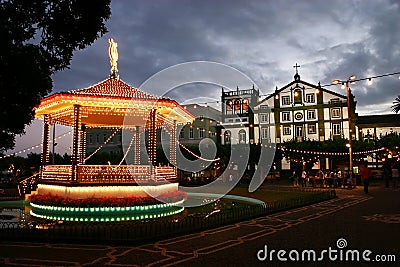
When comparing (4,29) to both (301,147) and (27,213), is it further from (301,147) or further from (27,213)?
(301,147)

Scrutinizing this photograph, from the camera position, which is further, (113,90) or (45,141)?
(45,141)

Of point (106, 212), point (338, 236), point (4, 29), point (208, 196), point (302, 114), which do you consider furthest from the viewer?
point (302, 114)

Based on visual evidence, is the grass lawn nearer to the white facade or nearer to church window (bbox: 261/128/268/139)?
the white facade

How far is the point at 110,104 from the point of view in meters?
16.1

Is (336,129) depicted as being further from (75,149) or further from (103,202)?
(103,202)

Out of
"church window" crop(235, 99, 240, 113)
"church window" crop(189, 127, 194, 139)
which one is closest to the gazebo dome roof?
"church window" crop(189, 127, 194, 139)

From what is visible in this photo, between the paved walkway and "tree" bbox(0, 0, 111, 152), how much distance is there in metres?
2.89

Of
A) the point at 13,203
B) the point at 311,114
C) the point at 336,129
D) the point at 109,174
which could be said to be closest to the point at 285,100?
the point at 311,114

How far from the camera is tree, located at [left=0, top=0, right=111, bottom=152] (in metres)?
5.97

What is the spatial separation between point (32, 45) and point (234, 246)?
6.45 meters

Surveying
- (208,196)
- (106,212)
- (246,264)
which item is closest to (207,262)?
(246,264)

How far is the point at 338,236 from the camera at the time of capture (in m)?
9.66

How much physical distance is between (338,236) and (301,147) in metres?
38.2

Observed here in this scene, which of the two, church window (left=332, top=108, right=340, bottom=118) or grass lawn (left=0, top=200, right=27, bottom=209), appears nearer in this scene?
grass lawn (left=0, top=200, right=27, bottom=209)
